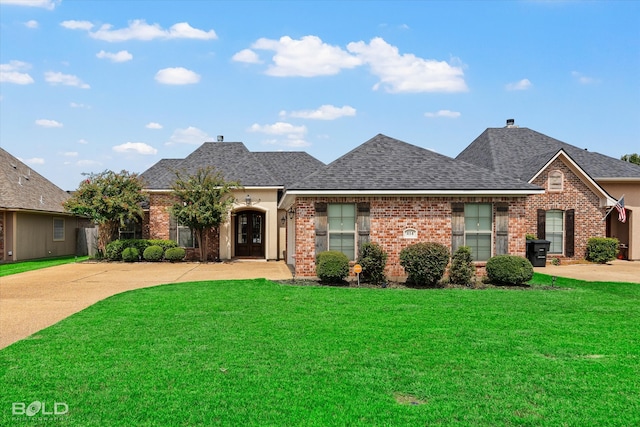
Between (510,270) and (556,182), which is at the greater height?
(556,182)

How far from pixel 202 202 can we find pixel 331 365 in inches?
587

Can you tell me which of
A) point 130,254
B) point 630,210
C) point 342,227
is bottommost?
point 130,254

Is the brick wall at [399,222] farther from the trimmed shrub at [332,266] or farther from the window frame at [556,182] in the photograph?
the window frame at [556,182]

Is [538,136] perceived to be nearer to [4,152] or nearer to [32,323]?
[32,323]

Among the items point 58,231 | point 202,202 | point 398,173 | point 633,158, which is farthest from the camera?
point 633,158

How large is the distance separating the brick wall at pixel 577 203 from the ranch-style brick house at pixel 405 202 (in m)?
0.04

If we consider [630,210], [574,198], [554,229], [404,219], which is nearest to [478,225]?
[404,219]

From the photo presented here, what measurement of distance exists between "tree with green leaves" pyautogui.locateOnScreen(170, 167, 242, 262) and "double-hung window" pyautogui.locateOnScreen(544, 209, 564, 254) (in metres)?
13.6

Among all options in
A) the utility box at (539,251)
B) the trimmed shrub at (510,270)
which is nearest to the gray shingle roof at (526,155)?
the utility box at (539,251)

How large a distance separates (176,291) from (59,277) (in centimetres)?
583

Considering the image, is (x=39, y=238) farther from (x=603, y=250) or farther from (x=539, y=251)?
(x=603, y=250)

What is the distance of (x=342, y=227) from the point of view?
559 inches

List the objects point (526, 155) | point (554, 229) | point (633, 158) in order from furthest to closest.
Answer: point (633, 158), point (526, 155), point (554, 229)

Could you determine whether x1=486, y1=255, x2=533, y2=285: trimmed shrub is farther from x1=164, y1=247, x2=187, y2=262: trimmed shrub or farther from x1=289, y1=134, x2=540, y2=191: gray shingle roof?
x1=164, y1=247, x2=187, y2=262: trimmed shrub
